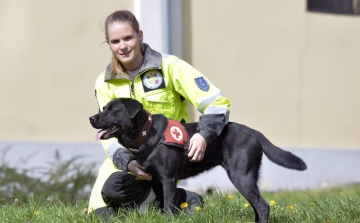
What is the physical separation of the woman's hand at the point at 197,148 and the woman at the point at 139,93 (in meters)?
0.06

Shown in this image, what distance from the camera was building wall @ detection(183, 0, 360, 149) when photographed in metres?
7.66

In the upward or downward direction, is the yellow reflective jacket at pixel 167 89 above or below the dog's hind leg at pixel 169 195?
above

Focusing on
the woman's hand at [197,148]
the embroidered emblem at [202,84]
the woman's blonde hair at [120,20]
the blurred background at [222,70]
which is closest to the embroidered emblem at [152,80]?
the woman's blonde hair at [120,20]

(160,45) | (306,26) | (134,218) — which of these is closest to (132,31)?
(134,218)

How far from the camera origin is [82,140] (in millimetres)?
7297

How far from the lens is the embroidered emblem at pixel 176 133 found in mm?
4344

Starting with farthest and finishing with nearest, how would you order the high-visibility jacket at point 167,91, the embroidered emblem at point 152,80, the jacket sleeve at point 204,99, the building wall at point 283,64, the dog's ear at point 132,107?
the building wall at point 283,64, the embroidered emblem at point 152,80, the high-visibility jacket at point 167,91, the jacket sleeve at point 204,99, the dog's ear at point 132,107

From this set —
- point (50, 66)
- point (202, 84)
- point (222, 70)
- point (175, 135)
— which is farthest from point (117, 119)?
point (222, 70)

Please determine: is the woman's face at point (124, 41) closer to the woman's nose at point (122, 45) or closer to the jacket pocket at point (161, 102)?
the woman's nose at point (122, 45)

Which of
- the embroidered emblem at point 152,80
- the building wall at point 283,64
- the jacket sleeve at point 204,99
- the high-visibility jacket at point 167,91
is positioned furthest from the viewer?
the building wall at point 283,64

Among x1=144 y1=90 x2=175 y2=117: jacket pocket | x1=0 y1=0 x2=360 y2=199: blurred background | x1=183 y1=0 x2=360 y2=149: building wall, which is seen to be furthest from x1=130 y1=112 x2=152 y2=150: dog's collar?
x1=183 y1=0 x2=360 y2=149: building wall

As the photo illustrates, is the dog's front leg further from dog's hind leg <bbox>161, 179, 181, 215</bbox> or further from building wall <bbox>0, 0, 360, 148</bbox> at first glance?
building wall <bbox>0, 0, 360, 148</bbox>

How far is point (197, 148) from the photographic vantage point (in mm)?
4340

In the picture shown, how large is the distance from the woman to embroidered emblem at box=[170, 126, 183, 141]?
12 centimetres
